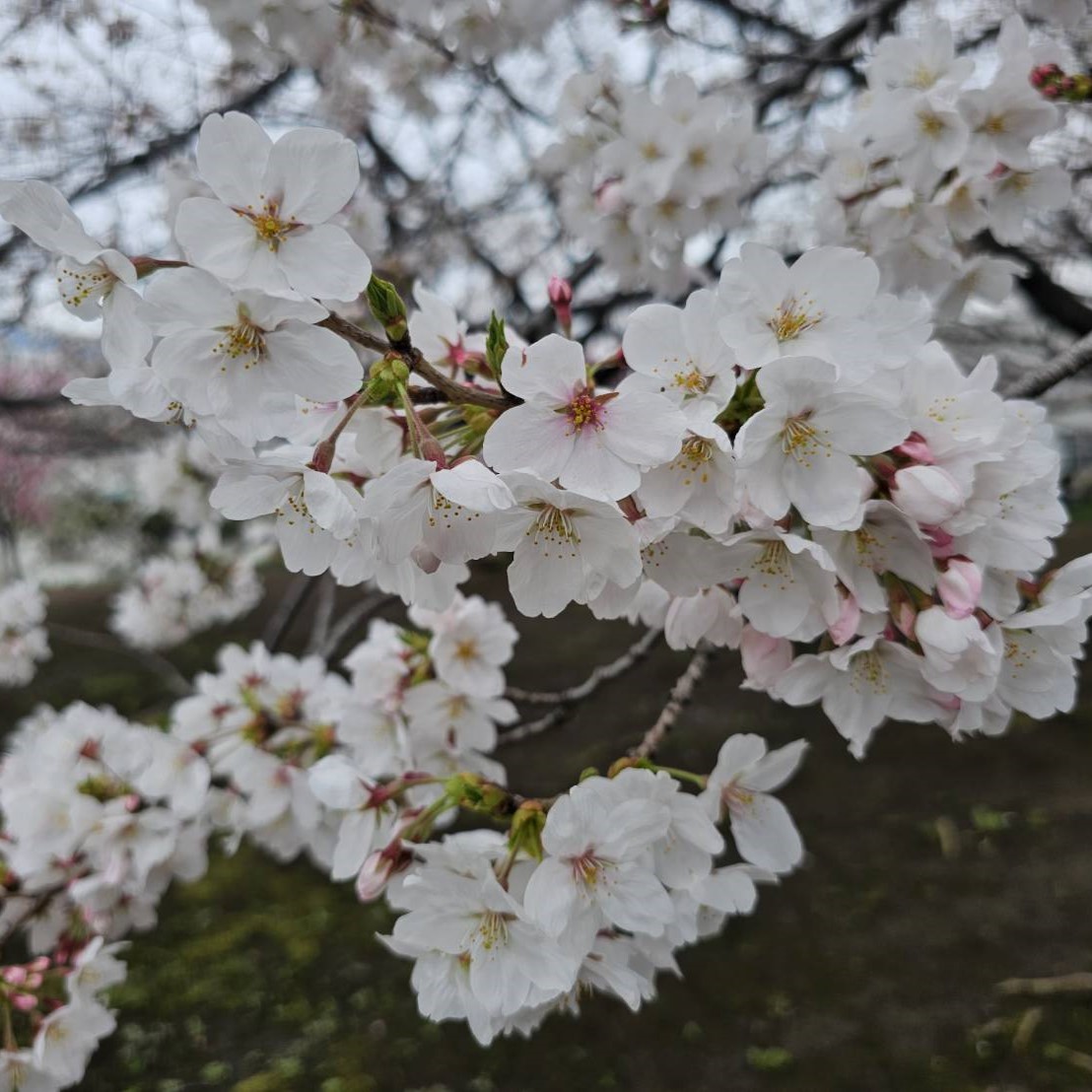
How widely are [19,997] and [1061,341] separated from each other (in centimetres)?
496

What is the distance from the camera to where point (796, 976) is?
10.8 feet

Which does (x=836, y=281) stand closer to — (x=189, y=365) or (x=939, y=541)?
(x=939, y=541)

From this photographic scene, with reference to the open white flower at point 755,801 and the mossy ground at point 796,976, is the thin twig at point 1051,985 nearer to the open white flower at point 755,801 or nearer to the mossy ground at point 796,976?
the mossy ground at point 796,976

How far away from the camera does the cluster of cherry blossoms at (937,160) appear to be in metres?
1.19

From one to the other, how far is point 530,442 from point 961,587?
0.39 metres

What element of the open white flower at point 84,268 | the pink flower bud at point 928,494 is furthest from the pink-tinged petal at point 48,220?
the pink flower bud at point 928,494

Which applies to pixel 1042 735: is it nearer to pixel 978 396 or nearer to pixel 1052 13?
pixel 1052 13

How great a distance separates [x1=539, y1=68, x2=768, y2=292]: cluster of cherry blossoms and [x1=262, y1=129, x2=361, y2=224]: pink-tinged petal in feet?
3.32

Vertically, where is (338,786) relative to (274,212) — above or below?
below

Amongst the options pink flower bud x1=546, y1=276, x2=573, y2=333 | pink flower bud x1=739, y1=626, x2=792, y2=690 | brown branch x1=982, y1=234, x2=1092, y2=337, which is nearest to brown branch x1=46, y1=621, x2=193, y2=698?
pink flower bud x1=546, y1=276, x2=573, y2=333

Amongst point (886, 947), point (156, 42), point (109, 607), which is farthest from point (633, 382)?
point (109, 607)

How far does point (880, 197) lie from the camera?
4.05 ft

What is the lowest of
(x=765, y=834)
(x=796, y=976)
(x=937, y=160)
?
(x=796, y=976)

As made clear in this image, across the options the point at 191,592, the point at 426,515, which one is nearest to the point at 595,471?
the point at 426,515
